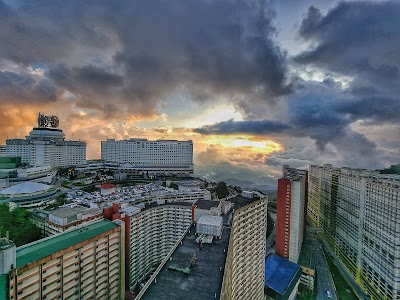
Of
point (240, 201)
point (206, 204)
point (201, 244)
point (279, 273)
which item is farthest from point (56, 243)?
point (279, 273)

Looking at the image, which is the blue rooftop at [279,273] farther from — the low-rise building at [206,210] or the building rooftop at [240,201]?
the low-rise building at [206,210]

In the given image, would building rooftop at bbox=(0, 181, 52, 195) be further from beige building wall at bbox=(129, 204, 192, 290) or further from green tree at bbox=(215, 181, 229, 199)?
green tree at bbox=(215, 181, 229, 199)

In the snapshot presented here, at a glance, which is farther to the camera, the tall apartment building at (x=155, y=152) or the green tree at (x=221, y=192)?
the tall apartment building at (x=155, y=152)

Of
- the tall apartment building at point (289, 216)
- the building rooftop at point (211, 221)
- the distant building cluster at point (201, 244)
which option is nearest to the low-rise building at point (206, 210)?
the distant building cluster at point (201, 244)

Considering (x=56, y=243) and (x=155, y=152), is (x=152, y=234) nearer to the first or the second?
(x=56, y=243)

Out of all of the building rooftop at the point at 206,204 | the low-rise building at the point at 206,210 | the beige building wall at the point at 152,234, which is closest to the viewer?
the low-rise building at the point at 206,210

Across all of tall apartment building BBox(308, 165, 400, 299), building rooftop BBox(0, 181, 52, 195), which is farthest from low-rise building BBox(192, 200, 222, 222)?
building rooftop BBox(0, 181, 52, 195)
